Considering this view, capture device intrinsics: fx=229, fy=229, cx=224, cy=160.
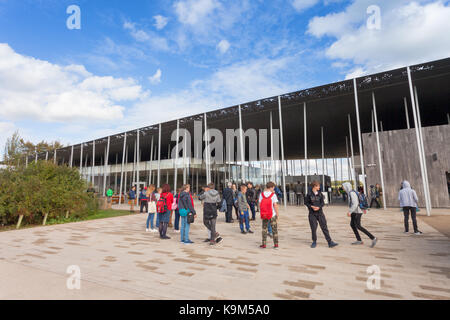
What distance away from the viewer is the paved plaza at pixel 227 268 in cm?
292

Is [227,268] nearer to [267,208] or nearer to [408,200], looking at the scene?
[267,208]

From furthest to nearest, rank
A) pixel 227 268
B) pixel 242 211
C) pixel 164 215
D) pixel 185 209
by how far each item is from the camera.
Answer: pixel 242 211, pixel 164 215, pixel 185 209, pixel 227 268

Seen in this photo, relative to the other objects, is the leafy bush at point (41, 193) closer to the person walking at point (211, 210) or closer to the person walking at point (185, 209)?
the person walking at point (185, 209)

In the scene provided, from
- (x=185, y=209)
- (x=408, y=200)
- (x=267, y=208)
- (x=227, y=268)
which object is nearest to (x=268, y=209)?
(x=267, y=208)

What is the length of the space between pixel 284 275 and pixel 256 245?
6.98ft

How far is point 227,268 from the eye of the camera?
3873 millimetres

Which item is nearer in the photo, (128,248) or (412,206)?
(128,248)

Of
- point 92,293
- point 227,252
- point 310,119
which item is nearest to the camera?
point 92,293

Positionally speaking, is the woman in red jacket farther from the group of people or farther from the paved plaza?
the paved plaza

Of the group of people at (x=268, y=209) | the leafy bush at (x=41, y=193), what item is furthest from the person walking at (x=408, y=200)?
the leafy bush at (x=41, y=193)
